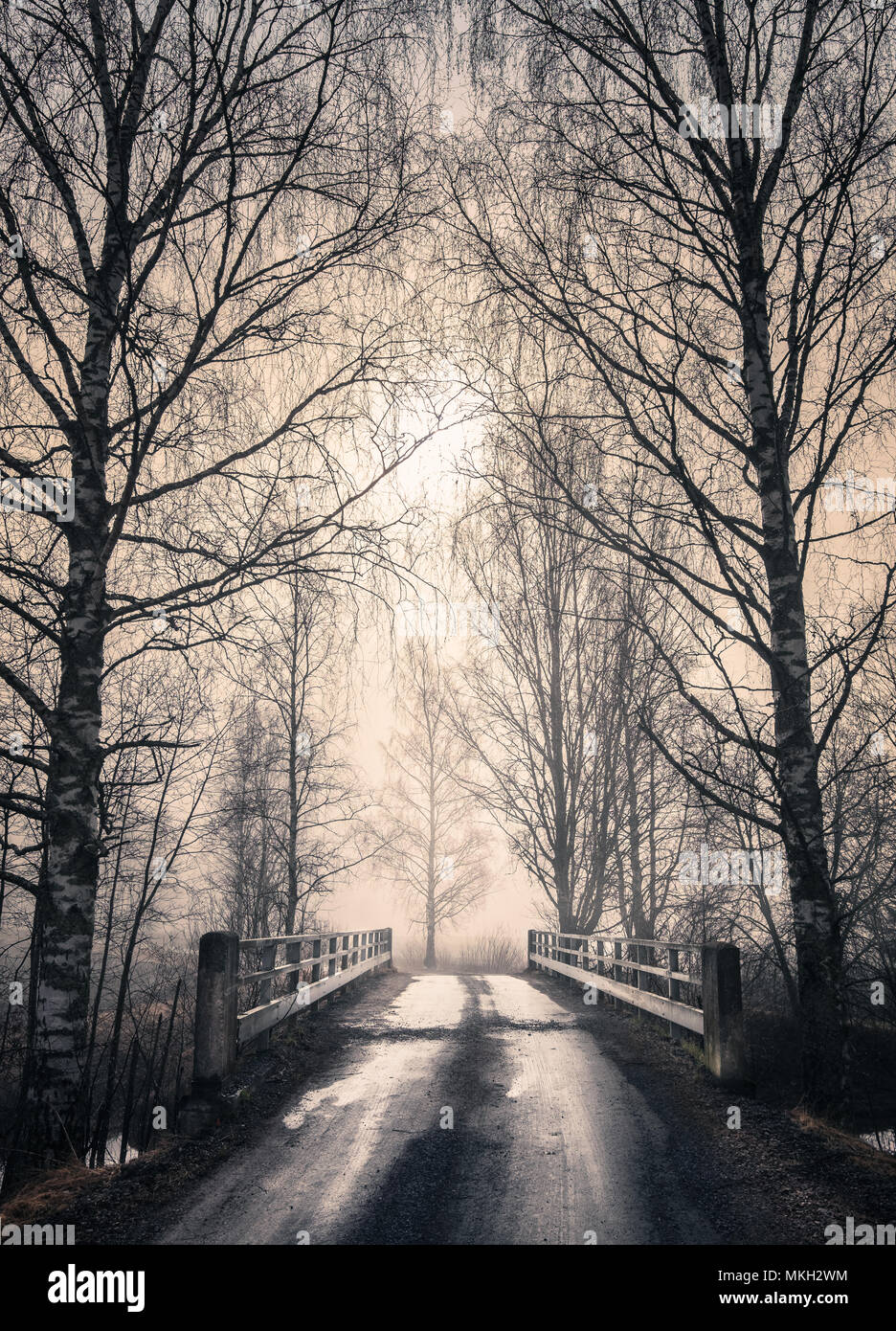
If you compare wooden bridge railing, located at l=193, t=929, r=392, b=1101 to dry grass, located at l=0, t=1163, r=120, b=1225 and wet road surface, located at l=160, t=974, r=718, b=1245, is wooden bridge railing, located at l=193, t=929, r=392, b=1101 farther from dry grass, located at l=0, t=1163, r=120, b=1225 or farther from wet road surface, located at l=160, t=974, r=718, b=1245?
dry grass, located at l=0, t=1163, r=120, b=1225

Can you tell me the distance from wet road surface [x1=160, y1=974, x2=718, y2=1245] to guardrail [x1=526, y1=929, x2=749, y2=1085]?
0.78m

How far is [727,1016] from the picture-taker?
6270 millimetres

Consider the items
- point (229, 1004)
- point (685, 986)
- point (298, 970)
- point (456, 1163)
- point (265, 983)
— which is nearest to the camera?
point (456, 1163)

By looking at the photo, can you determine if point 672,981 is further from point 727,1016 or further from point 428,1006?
point 428,1006

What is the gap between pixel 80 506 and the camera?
18.9 feet

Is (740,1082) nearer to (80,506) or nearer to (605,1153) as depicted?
(605,1153)

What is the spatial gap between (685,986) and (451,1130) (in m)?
8.81

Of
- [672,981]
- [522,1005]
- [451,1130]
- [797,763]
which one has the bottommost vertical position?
[522,1005]

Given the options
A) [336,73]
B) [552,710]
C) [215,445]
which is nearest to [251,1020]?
[215,445]

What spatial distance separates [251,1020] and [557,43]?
8238mm

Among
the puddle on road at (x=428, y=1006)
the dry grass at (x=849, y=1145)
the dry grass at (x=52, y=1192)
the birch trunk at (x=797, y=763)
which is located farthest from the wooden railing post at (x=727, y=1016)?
the dry grass at (x=52, y=1192)

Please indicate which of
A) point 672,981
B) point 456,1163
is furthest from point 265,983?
point 672,981

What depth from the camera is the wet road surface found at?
3809 mm

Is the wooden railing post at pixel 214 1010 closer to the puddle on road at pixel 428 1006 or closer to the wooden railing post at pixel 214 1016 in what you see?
the wooden railing post at pixel 214 1016
